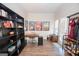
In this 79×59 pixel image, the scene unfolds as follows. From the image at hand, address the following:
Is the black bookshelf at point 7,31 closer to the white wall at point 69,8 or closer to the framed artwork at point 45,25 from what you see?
the white wall at point 69,8

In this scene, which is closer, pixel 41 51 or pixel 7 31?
pixel 7 31

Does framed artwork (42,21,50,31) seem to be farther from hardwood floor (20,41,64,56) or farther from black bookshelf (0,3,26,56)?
black bookshelf (0,3,26,56)

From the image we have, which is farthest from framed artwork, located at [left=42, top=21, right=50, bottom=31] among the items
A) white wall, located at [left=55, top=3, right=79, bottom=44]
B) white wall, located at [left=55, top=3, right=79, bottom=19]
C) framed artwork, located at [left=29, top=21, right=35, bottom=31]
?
white wall, located at [left=55, top=3, right=79, bottom=19]

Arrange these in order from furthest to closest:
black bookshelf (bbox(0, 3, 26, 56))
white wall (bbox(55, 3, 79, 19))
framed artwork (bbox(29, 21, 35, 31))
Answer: framed artwork (bbox(29, 21, 35, 31)) < white wall (bbox(55, 3, 79, 19)) < black bookshelf (bbox(0, 3, 26, 56))

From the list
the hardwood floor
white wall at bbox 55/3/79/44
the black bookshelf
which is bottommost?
the hardwood floor

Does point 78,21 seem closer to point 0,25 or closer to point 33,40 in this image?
point 0,25

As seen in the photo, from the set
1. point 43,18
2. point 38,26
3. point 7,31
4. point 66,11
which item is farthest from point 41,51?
point 43,18

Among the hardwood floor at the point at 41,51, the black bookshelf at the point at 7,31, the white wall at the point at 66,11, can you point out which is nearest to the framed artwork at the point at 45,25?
the white wall at the point at 66,11

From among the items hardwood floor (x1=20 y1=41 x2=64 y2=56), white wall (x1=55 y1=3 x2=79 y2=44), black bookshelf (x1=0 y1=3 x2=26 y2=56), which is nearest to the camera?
black bookshelf (x1=0 y1=3 x2=26 y2=56)

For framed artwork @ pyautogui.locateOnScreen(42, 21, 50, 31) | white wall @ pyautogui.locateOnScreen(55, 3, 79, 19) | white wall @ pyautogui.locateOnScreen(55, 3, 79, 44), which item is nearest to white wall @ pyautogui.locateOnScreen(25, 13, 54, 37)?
framed artwork @ pyautogui.locateOnScreen(42, 21, 50, 31)

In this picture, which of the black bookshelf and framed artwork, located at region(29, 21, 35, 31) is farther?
framed artwork, located at region(29, 21, 35, 31)

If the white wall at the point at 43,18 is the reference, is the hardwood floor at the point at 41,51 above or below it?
below

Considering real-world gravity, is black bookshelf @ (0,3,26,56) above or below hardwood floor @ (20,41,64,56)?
above

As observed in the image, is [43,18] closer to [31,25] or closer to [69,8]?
Result: [31,25]
